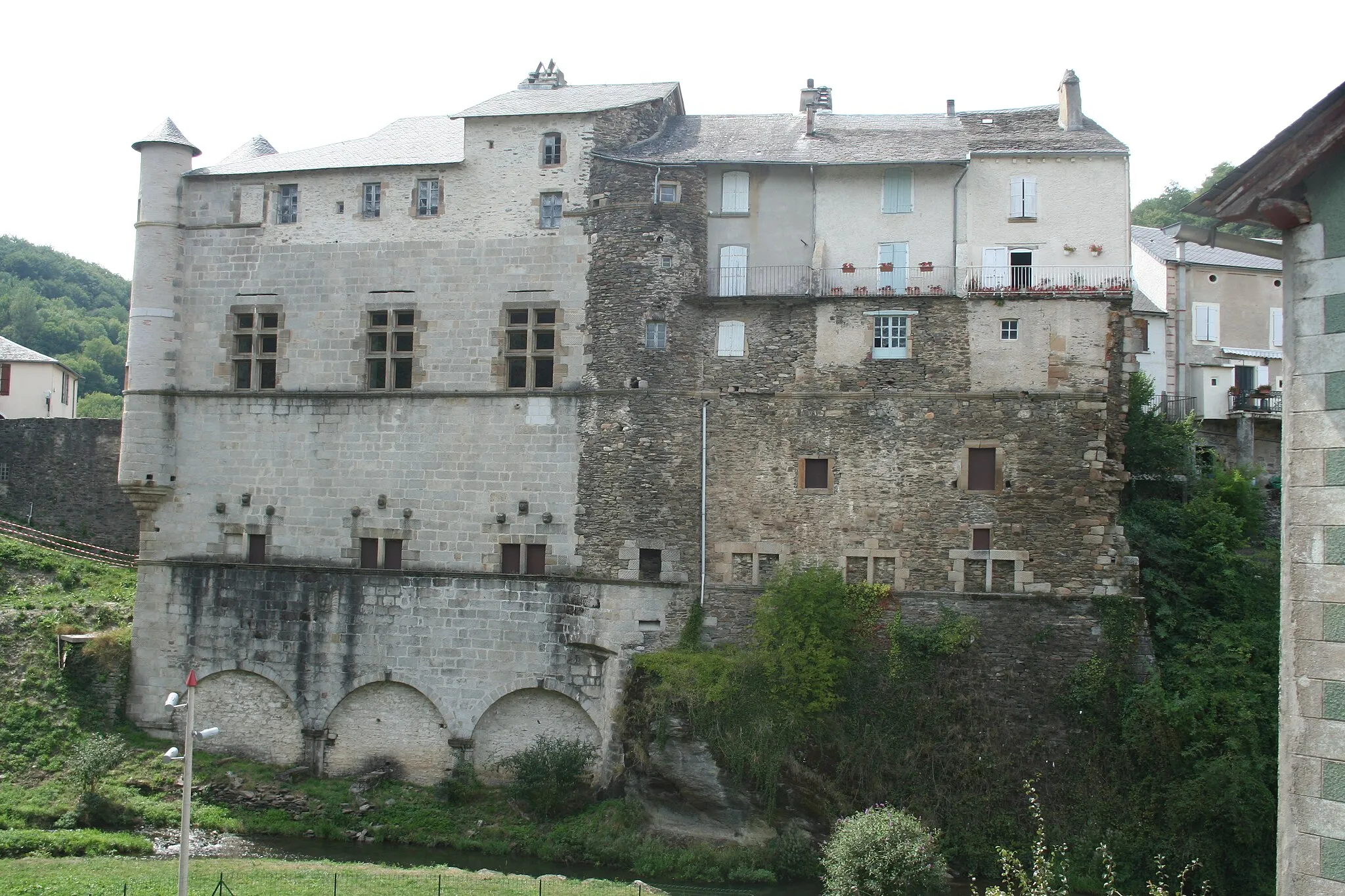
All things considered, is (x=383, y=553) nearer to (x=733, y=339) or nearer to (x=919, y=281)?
(x=733, y=339)

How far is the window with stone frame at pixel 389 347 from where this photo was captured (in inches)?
1188

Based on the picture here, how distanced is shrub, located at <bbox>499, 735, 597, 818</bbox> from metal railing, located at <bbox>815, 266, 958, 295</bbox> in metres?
12.1

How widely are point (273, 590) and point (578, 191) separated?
1232 centimetres

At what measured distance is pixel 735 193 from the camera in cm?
2978

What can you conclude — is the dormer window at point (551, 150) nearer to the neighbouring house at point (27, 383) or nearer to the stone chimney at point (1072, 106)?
the stone chimney at point (1072, 106)

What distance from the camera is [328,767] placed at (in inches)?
1144

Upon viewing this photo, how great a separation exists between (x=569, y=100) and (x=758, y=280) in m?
6.64

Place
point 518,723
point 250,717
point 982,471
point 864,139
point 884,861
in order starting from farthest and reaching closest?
1. point 864,139
2. point 250,717
3. point 518,723
4. point 982,471
5. point 884,861

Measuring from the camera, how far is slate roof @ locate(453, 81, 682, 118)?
1168 inches

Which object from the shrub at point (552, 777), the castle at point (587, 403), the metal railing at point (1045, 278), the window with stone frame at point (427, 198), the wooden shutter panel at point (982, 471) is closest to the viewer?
the shrub at point (552, 777)

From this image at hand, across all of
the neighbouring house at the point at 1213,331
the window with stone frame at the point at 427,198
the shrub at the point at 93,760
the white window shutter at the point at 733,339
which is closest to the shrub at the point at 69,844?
the shrub at the point at 93,760

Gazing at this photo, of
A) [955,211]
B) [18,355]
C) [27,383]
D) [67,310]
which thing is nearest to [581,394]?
[955,211]

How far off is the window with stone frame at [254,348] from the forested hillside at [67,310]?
136 feet

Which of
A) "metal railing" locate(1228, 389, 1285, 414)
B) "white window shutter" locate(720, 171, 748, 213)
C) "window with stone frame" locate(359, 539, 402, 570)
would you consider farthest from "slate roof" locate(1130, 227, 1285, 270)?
"window with stone frame" locate(359, 539, 402, 570)
